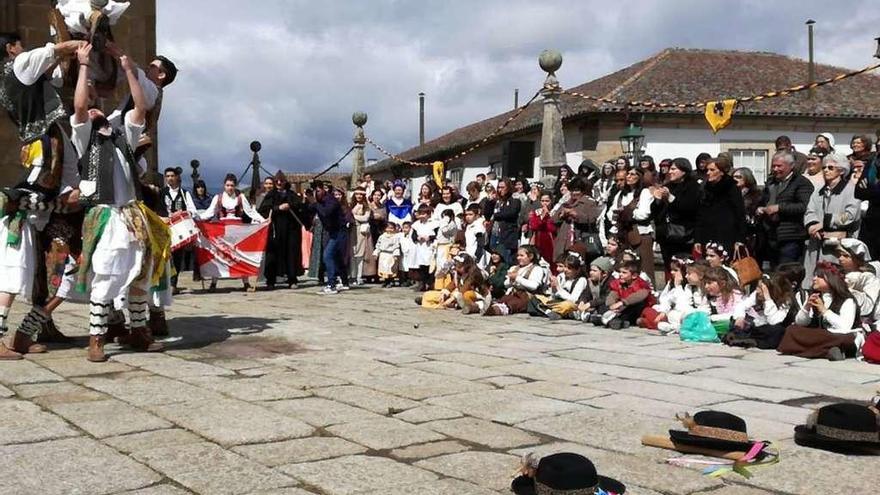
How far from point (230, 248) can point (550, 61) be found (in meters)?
5.88

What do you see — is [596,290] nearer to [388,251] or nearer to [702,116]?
[388,251]

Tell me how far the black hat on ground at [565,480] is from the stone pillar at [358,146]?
20.2 m

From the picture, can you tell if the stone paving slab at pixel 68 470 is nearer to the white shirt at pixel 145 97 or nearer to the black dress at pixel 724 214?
the white shirt at pixel 145 97

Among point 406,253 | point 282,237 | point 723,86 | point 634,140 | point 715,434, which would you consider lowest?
point 715,434

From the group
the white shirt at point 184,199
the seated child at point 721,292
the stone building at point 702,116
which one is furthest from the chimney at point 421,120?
the seated child at point 721,292

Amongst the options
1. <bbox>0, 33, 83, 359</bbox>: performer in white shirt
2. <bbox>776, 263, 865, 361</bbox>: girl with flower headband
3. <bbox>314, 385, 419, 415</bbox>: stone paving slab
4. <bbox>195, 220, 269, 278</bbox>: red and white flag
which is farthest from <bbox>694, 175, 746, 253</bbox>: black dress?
<bbox>195, 220, 269, 278</bbox>: red and white flag

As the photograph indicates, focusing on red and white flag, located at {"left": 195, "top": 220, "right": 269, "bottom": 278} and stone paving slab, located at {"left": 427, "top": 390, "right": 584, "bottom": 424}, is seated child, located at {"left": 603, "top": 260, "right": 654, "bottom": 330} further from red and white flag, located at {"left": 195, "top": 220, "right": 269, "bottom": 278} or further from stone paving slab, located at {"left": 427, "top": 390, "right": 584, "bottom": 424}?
red and white flag, located at {"left": 195, "top": 220, "right": 269, "bottom": 278}

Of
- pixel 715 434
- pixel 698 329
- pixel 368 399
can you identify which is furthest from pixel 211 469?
pixel 698 329

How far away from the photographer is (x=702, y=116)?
27.2 m

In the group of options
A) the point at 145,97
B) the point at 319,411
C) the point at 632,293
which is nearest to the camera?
the point at 319,411

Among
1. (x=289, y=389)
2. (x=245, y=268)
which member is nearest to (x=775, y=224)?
(x=289, y=389)

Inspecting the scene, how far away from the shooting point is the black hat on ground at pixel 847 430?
358 cm

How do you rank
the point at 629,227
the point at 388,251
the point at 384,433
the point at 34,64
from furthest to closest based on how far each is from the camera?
the point at 388,251
the point at 629,227
the point at 34,64
the point at 384,433

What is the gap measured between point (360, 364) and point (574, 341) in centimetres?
226
